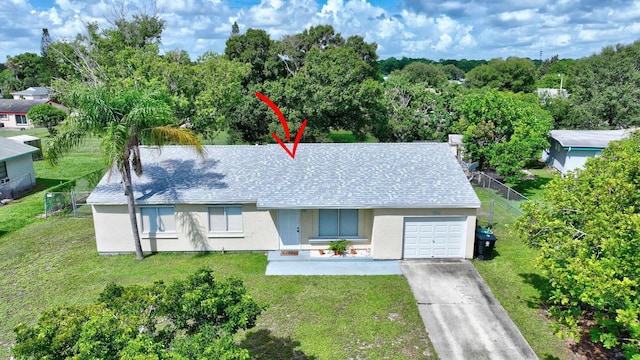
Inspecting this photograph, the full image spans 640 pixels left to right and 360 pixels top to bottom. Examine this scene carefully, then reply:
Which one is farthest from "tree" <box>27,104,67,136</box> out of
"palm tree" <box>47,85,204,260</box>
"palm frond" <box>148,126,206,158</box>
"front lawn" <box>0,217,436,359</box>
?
"palm frond" <box>148,126,206,158</box>

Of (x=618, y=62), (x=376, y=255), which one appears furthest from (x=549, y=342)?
(x=618, y=62)

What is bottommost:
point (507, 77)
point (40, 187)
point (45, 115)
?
point (40, 187)

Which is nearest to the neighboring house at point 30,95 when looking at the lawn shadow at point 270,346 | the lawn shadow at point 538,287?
the lawn shadow at point 270,346

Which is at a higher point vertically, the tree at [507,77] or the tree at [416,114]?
the tree at [507,77]

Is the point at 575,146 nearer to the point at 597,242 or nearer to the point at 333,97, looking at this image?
the point at 333,97

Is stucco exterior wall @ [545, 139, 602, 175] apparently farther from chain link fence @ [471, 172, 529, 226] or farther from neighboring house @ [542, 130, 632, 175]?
chain link fence @ [471, 172, 529, 226]

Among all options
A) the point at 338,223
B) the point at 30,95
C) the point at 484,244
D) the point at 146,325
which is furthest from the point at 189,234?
the point at 30,95

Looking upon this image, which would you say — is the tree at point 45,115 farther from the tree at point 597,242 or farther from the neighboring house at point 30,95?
the tree at point 597,242
